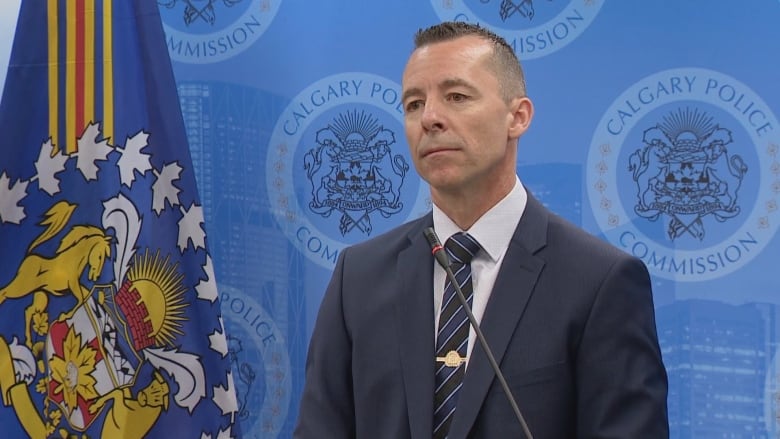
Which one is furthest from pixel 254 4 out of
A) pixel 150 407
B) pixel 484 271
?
pixel 484 271

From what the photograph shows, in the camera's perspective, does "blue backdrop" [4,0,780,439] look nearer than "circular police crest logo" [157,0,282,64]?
Yes

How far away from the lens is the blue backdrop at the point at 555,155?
2.97 m

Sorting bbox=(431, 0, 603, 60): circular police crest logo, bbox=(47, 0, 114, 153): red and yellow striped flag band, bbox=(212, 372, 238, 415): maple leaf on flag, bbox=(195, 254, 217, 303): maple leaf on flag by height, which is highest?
bbox=(431, 0, 603, 60): circular police crest logo

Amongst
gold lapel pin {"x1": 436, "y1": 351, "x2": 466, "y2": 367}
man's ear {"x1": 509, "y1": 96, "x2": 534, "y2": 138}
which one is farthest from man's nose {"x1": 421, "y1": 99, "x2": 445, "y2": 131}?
gold lapel pin {"x1": 436, "y1": 351, "x2": 466, "y2": 367}

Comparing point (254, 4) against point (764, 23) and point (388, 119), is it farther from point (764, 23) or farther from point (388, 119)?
point (764, 23)

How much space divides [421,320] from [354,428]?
25 cm

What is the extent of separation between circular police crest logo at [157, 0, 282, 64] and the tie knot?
1706 millimetres

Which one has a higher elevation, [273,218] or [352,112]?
[352,112]

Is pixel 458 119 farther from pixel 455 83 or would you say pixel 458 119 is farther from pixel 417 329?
pixel 417 329

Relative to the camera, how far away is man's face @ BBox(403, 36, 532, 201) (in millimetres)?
1830

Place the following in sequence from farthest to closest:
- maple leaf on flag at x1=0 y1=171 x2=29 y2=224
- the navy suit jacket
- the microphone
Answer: maple leaf on flag at x1=0 y1=171 x2=29 y2=224 < the navy suit jacket < the microphone

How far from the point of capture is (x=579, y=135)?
122 inches

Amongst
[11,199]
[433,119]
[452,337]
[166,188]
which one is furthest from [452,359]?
[11,199]

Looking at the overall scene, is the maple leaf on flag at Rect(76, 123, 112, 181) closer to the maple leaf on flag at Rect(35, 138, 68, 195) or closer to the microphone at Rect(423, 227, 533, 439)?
the maple leaf on flag at Rect(35, 138, 68, 195)
